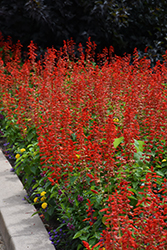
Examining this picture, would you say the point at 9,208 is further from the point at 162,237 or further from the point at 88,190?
the point at 162,237

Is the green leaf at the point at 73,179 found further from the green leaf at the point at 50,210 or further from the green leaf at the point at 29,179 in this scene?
the green leaf at the point at 29,179

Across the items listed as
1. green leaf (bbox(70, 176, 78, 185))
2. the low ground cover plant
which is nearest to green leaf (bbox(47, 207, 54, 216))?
the low ground cover plant

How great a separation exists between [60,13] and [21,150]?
455 cm

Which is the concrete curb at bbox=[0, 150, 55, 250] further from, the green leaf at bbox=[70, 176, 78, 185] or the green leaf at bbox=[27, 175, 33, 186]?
the green leaf at bbox=[70, 176, 78, 185]

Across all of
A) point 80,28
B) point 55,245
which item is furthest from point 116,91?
point 80,28

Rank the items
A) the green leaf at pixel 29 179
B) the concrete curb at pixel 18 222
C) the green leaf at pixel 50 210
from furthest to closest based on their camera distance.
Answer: the green leaf at pixel 29 179 → the green leaf at pixel 50 210 → the concrete curb at pixel 18 222

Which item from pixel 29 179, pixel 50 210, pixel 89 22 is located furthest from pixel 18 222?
pixel 89 22

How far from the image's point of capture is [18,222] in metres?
Result: 3.12

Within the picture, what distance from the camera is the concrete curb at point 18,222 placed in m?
2.85

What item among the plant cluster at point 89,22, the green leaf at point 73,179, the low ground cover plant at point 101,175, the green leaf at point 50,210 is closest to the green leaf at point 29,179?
the low ground cover plant at point 101,175

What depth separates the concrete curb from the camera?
285cm

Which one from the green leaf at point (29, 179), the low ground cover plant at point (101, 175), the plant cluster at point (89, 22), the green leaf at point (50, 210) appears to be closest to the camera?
the low ground cover plant at point (101, 175)

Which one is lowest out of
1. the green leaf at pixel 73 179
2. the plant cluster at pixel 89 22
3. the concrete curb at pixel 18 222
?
the concrete curb at pixel 18 222

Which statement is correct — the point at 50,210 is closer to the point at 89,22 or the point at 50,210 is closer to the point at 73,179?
the point at 73,179
